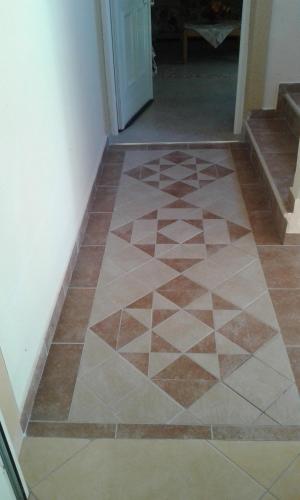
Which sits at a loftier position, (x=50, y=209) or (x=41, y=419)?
(x=50, y=209)

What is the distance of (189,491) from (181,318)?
742 mm

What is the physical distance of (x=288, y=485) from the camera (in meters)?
1.33

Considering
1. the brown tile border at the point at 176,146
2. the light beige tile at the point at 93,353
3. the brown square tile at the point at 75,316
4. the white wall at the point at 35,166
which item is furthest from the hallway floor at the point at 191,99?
the light beige tile at the point at 93,353

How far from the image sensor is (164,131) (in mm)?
3846

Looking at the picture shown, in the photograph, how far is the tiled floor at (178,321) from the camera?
1.57 metres

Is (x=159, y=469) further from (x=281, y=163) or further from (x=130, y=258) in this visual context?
(x=281, y=163)

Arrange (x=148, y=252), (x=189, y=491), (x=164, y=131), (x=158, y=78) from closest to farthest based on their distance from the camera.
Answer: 1. (x=189, y=491)
2. (x=148, y=252)
3. (x=164, y=131)
4. (x=158, y=78)

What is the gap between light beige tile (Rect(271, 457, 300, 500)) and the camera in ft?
4.27

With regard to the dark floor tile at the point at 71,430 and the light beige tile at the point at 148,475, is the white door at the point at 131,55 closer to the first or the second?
the dark floor tile at the point at 71,430

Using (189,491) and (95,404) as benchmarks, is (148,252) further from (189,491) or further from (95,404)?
(189,491)

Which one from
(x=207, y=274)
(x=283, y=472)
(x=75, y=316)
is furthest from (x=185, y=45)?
(x=283, y=472)

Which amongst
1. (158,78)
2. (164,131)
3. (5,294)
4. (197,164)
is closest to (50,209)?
(5,294)

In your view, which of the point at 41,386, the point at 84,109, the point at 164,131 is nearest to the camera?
the point at 41,386

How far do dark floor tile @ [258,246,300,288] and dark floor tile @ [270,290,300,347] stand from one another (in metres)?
0.06
